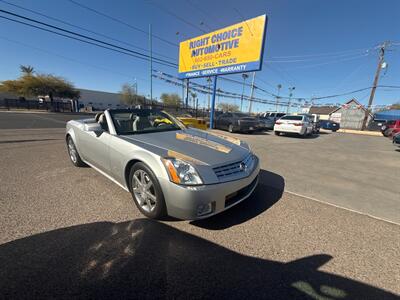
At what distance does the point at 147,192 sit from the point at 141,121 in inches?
68.3

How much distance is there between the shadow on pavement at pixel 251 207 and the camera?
237 cm

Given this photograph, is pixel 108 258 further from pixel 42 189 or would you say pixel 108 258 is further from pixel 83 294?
pixel 42 189

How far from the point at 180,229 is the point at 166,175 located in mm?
710

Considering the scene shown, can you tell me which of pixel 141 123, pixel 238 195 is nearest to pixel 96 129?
pixel 141 123

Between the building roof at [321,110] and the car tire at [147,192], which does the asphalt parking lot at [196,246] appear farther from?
the building roof at [321,110]

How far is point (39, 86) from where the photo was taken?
34.1 m

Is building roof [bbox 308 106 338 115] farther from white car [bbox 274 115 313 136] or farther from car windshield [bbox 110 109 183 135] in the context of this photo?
car windshield [bbox 110 109 183 135]

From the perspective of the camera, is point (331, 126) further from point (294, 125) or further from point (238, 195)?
point (238, 195)

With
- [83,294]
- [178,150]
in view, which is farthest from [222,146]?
[83,294]

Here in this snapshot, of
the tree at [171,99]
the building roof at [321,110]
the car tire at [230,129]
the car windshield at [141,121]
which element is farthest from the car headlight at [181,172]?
the building roof at [321,110]

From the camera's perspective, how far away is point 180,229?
7.39 feet

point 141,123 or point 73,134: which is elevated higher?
point 141,123

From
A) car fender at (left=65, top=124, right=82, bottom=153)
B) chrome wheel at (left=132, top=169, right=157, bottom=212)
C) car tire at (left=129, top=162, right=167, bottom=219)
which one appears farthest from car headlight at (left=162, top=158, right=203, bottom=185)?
car fender at (left=65, top=124, right=82, bottom=153)

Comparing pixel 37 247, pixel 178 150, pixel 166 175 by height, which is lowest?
pixel 37 247
